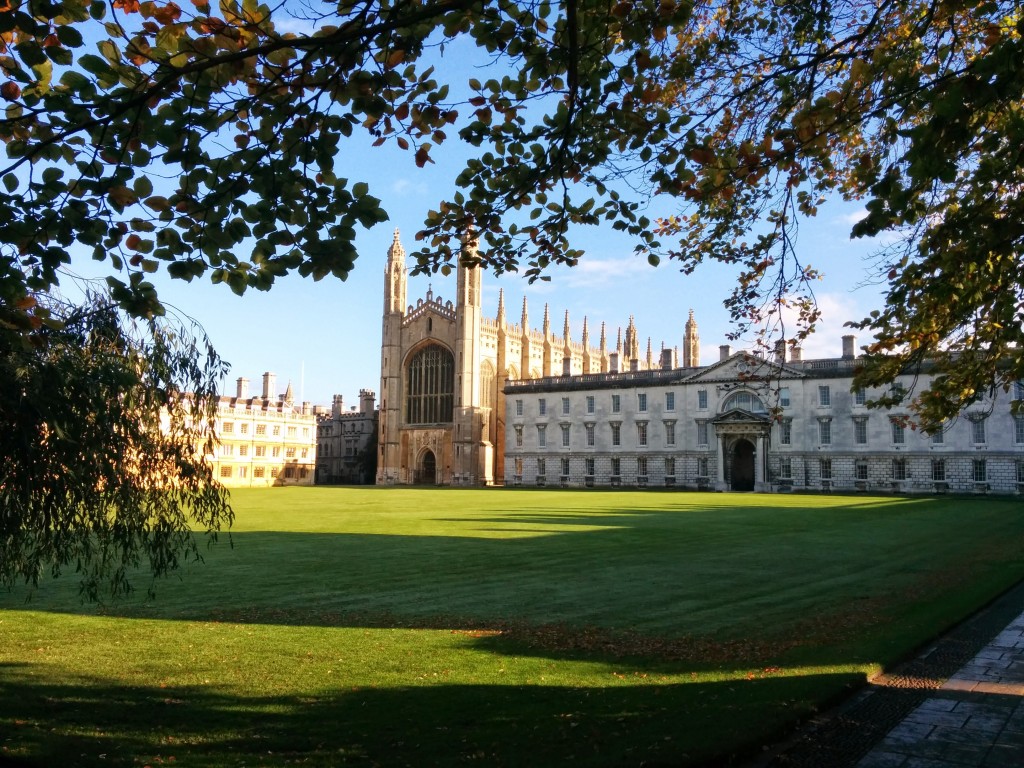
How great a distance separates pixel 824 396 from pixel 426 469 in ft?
128

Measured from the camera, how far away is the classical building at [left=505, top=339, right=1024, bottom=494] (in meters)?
49.9

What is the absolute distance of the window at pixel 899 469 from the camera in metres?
52.5

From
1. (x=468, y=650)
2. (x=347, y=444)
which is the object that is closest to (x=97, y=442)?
(x=468, y=650)

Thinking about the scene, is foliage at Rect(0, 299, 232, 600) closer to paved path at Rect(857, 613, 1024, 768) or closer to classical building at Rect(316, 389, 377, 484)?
paved path at Rect(857, 613, 1024, 768)

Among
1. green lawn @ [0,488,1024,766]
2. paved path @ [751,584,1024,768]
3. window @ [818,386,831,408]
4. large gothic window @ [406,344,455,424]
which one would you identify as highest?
large gothic window @ [406,344,455,424]

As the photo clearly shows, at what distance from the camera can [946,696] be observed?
7.09 m

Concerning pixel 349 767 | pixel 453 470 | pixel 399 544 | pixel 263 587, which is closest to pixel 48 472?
pixel 349 767

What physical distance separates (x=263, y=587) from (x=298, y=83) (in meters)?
10.5

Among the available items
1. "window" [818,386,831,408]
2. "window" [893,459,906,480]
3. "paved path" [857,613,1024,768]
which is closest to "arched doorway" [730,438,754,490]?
"window" [818,386,831,408]

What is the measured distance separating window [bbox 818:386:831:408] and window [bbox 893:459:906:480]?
18.4 feet

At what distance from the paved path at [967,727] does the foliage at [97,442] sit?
667 cm

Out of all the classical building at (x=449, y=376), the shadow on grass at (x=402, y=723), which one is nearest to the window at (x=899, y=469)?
the classical building at (x=449, y=376)

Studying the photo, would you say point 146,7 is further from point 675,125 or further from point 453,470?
point 453,470

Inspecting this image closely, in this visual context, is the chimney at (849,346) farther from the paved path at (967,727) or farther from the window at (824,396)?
the paved path at (967,727)
